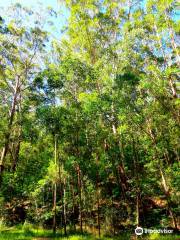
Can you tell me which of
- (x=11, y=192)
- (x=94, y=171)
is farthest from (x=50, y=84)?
(x=11, y=192)

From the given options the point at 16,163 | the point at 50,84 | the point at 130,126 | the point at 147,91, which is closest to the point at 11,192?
the point at 16,163

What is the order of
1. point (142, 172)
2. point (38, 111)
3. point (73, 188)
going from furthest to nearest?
point (142, 172)
point (73, 188)
point (38, 111)

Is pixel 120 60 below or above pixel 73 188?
above

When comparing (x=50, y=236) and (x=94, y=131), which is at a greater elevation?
(x=94, y=131)

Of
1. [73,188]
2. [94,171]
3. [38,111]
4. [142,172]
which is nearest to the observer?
[38,111]

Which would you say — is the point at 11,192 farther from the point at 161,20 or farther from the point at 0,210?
the point at 161,20

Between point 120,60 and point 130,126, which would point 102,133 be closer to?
point 130,126

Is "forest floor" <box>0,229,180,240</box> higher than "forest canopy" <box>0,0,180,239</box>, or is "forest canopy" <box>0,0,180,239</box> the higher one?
"forest canopy" <box>0,0,180,239</box>

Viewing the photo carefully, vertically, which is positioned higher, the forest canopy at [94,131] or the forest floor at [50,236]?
the forest canopy at [94,131]

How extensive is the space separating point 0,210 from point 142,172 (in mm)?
13023

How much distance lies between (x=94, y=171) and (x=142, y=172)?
26.2 ft

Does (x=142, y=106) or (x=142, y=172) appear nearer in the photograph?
(x=142, y=106)

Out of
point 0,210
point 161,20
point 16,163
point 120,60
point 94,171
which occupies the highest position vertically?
point 161,20

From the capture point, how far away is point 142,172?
27.8 metres
